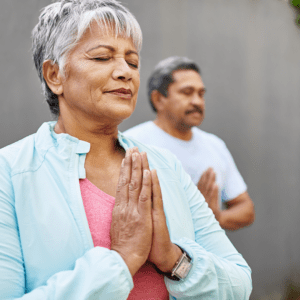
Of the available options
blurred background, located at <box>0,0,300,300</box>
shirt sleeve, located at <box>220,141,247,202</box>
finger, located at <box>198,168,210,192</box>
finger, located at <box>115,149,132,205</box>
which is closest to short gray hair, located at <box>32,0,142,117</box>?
finger, located at <box>115,149,132,205</box>

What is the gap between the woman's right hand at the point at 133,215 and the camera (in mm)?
782

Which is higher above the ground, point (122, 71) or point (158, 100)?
point (122, 71)

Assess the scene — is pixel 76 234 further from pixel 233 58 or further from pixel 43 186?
pixel 233 58

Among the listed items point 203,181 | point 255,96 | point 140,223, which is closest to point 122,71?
point 140,223

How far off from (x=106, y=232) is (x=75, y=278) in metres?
0.15

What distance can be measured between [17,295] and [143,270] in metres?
0.30

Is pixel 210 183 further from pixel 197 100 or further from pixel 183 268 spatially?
pixel 183 268

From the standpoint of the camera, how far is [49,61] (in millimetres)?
963

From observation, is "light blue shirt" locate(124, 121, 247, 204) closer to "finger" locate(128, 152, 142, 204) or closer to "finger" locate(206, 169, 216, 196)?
"finger" locate(206, 169, 216, 196)

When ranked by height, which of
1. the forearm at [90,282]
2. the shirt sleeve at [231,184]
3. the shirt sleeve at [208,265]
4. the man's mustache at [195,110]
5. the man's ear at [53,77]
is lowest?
the shirt sleeve at [231,184]

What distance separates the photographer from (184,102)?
1.93 metres

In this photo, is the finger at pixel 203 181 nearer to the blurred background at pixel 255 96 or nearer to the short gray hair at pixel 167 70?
the short gray hair at pixel 167 70

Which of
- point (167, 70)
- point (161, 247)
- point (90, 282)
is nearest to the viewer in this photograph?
point (90, 282)

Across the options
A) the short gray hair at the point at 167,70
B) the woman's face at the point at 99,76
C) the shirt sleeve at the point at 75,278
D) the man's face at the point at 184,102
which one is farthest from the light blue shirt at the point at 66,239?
the short gray hair at the point at 167,70
